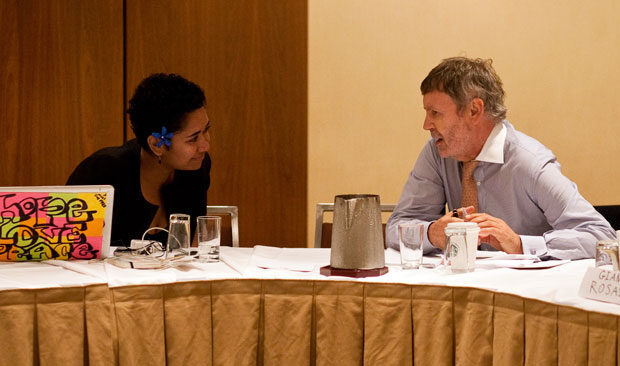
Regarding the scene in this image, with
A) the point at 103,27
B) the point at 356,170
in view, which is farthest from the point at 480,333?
the point at 103,27

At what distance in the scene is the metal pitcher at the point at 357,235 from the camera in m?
1.47

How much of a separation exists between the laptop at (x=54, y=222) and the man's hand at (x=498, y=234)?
963 millimetres

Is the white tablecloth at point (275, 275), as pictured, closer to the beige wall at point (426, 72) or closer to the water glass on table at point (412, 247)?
the water glass on table at point (412, 247)

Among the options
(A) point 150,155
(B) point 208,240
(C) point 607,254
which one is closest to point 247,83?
(A) point 150,155

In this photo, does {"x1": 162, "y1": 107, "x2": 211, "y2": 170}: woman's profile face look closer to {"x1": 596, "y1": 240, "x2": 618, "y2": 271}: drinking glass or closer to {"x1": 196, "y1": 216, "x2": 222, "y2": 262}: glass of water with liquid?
{"x1": 196, "y1": 216, "x2": 222, "y2": 262}: glass of water with liquid

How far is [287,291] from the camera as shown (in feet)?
4.77

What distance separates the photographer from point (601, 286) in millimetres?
1186

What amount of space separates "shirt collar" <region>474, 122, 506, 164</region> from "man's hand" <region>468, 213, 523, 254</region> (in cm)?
37

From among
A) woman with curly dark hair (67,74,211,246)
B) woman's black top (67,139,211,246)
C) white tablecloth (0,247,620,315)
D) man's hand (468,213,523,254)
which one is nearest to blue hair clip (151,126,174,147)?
woman with curly dark hair (67,74,211,246)

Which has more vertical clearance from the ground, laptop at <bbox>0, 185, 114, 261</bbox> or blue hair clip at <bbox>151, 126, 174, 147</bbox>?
blue hair clip at <bbox>151, 126, 174, 147</bbox>

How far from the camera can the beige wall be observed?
331 centimetres

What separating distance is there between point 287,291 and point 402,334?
26 cm

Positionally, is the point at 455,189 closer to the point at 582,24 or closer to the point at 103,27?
the point at 582,24

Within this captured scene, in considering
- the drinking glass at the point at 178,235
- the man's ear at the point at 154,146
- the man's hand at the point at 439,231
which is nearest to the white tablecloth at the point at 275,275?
the drinking glass at the point at 178,235
